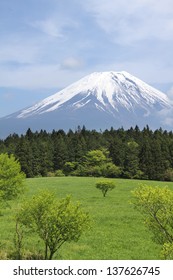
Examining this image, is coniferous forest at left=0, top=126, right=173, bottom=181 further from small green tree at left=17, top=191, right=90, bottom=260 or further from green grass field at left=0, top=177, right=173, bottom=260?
small green tree at left=17, top=191, right=90, bottom=260

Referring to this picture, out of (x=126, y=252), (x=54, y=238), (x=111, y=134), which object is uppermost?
(x=111, y=134)

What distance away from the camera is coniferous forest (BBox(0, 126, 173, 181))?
9869cm

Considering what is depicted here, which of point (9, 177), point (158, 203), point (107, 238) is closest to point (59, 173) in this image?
point (9, 177)

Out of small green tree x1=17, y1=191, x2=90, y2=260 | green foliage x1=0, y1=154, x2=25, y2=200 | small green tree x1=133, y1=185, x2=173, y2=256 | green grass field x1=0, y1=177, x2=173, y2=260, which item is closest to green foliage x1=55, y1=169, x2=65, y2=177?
green grass field x1=0, y1=177, x2=173, y2=260

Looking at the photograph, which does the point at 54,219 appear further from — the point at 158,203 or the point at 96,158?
the point at 96,158

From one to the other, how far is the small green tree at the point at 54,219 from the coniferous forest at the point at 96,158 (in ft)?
259

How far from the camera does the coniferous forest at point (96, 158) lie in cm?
9869

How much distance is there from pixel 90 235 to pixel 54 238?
1173 centimetres

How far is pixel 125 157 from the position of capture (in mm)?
102250

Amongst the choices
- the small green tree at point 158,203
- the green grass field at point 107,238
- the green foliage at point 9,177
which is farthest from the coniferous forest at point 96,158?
the small green tree at point 158,203
